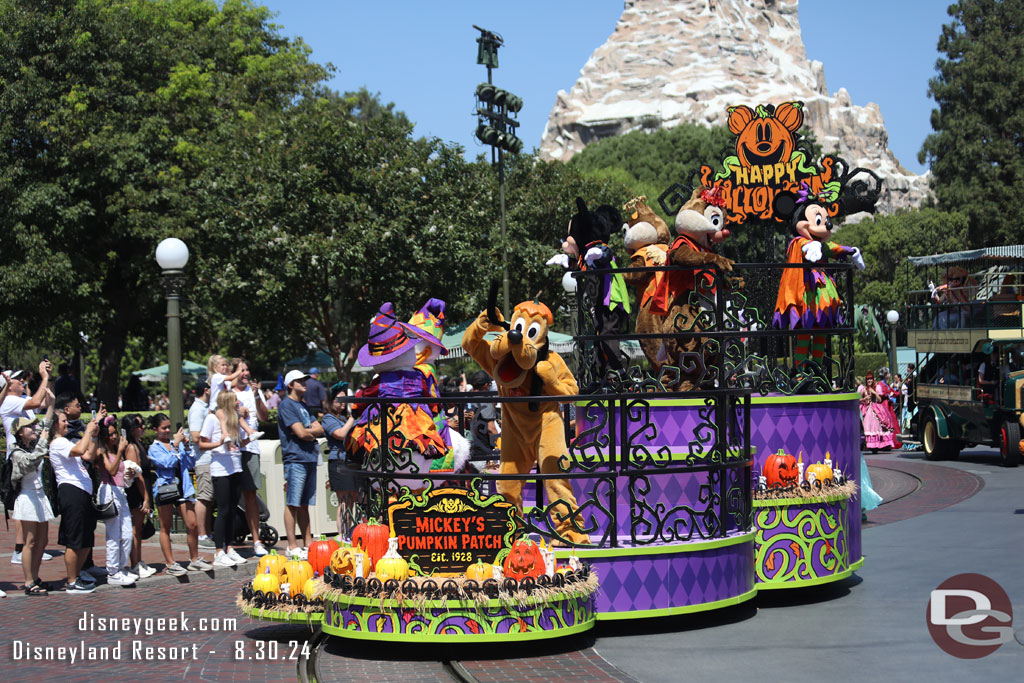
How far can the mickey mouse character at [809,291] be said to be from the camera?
38.2 feet

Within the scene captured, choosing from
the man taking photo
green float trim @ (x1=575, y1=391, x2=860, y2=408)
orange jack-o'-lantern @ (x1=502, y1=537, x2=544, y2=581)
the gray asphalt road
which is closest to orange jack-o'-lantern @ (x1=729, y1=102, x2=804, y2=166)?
green float trim @ (x1=575, y1=391, x2=860, y2=408)

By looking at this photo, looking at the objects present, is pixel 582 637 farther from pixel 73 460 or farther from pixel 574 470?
pixel 73 460

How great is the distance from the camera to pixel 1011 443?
68.0 feet

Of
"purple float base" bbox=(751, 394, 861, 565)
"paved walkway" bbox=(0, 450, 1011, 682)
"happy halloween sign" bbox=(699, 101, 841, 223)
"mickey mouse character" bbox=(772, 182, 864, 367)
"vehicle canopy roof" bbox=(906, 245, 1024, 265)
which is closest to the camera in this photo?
"paved walkway" bbox=(0, 450, 1011, 682)

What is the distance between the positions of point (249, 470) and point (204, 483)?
57 cm

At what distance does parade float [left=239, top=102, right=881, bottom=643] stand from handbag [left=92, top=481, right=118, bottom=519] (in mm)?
2597

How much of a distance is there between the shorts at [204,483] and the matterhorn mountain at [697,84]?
481ft

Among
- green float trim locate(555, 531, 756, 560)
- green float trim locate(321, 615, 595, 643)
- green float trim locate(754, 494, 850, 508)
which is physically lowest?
green float trim locate(321, 615, 595, 643)

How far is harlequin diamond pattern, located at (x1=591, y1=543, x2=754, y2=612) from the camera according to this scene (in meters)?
8.30

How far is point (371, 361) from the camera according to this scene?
33.5 ft

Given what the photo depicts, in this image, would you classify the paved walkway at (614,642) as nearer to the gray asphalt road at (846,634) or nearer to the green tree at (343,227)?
the gray asphalt road at (846,634)

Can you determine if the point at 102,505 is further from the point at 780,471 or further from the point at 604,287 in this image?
the point at 780,471

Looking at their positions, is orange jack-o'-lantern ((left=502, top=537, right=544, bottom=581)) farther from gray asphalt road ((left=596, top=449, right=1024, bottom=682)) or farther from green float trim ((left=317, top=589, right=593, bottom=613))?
gray asphalt road ((left=596, top=449, right=1024, bottom=682))

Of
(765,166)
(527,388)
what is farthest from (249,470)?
(765,166)
